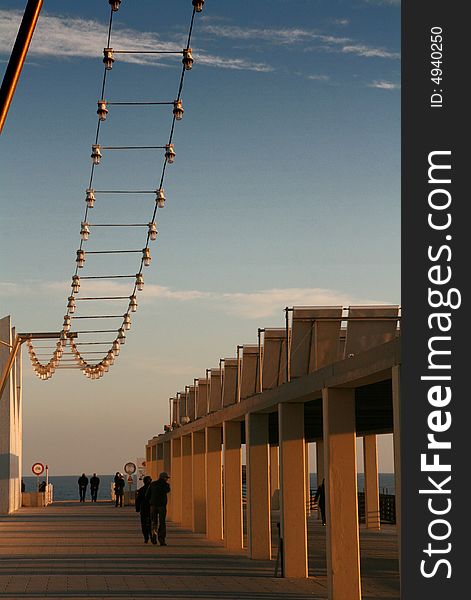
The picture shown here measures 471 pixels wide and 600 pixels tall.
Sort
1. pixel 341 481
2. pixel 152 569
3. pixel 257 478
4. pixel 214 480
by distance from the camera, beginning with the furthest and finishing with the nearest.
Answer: pixel 214 480 < pixel 257 478 < pixel 152 569 < pixel 341 481

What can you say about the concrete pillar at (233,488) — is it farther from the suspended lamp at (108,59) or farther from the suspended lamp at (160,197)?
the suspended lamp at (108,59)

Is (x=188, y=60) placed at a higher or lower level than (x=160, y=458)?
higher

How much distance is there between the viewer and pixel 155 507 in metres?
27.0

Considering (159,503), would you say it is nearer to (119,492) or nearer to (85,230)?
(85,230)

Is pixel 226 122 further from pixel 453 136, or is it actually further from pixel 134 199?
pixel 453 136

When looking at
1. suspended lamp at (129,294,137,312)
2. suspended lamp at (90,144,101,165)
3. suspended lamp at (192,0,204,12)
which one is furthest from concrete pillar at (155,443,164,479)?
suspended lamp at (192,0,204,12)

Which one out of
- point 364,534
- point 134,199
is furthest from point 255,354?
point 364,534

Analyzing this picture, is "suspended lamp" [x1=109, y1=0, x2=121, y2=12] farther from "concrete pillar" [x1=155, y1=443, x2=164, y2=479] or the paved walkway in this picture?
"concrete pillar" [x1=155, y1=443, x2=164, y2=479]

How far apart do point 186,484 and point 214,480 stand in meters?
7.41

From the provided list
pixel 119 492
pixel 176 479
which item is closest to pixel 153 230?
pixel 176 479

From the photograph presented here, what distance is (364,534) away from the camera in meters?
34.0

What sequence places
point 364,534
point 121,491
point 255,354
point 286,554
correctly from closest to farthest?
point 286,554 < point 255,354 < point 364,534 < point 121,491

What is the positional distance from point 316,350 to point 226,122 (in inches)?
145

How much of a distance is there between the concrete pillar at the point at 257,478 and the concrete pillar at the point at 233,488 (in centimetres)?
275
